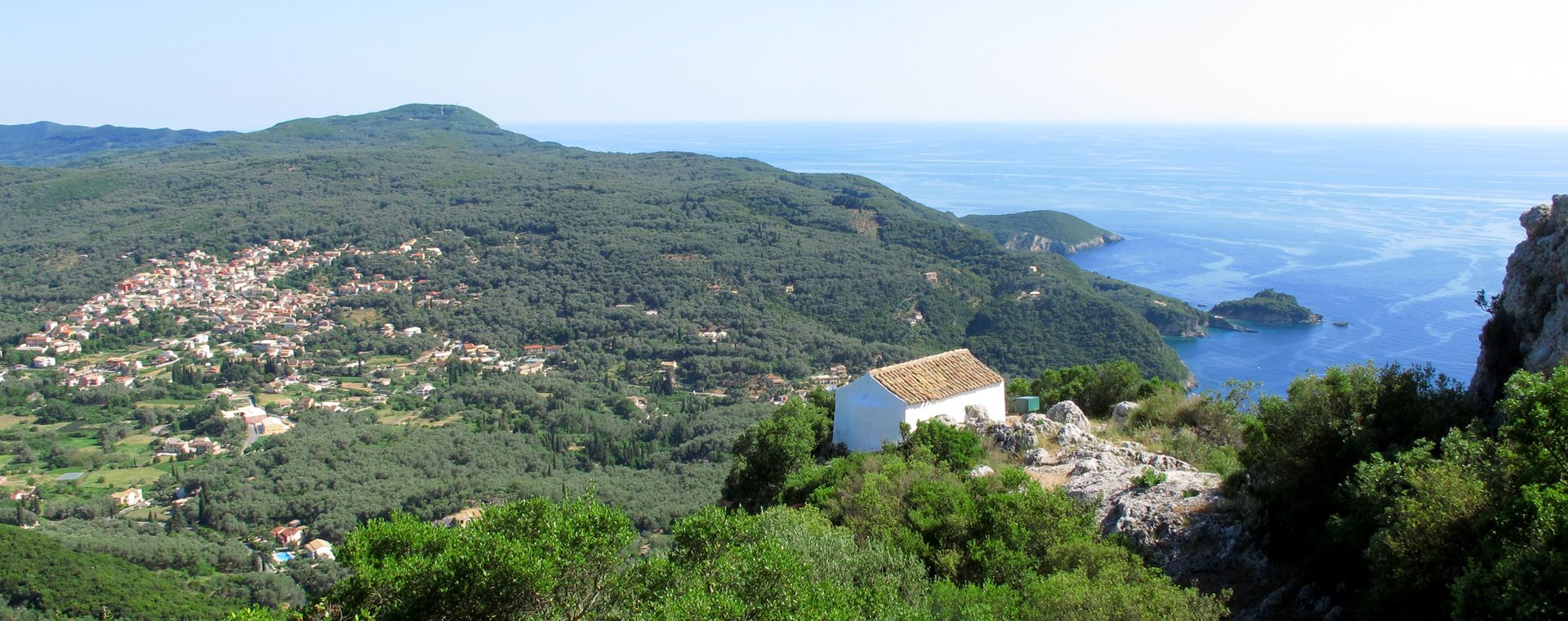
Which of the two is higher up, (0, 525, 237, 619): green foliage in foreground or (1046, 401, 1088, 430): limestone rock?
(1046, 401, 1088, 430): limestone rock

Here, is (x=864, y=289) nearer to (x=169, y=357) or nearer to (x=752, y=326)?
(x=752, y=326)

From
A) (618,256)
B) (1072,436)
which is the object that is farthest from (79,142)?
(1072,436)

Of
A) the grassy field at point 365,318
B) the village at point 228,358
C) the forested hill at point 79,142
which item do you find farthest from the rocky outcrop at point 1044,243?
the forested hill at point 79,142

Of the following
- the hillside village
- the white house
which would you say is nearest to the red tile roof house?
the hillside village

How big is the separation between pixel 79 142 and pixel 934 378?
782 feet

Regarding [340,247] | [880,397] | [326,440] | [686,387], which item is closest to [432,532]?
[880,397]

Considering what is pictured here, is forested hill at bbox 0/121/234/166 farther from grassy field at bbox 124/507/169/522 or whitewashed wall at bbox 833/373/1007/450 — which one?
whitewashed wall at bbox 833/373/1007/450

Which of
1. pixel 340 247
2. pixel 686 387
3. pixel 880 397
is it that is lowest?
pixel 686 387

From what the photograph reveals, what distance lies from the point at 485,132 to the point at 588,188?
8458cm

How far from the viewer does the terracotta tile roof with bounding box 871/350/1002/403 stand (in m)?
17.0

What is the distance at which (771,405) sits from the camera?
54906 millimetres

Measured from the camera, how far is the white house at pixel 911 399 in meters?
16.8

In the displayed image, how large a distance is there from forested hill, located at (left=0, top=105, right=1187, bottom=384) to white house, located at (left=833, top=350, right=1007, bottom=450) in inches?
1512

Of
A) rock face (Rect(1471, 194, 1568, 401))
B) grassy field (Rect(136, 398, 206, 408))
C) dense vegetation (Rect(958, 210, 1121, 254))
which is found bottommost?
grassy field (Rect(136, 398, 206, 408))
